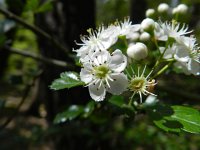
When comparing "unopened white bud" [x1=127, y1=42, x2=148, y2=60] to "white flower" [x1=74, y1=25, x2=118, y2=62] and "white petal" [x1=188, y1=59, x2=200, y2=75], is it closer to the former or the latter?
"white flower" [x1=74, y1=25, x2=118, y2=62]

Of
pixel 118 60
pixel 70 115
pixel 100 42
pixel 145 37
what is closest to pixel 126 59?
pixel 118 60

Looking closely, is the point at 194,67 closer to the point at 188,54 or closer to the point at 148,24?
the point at 188,54

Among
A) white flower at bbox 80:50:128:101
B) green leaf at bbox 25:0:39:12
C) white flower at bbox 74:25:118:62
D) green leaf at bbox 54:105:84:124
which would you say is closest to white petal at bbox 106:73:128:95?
white flower at bbox 80:50:128:101

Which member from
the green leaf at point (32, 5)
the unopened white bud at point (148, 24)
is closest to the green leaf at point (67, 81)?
the unopened white bud at point (148, 24)

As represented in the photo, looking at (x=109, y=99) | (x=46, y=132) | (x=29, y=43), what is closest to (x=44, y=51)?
(x=46, y=132)

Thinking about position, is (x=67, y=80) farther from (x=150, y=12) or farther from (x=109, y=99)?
(x=150, y=12)

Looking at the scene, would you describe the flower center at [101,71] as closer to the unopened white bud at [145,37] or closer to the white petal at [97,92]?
the white petal at [97,92]
